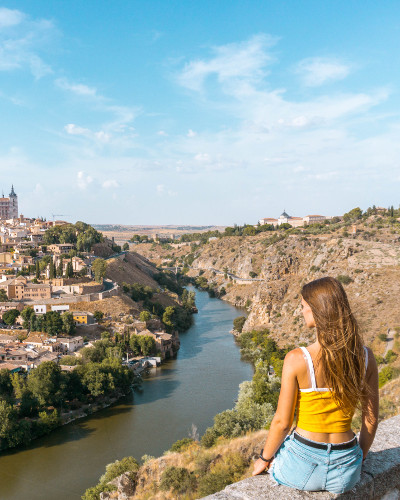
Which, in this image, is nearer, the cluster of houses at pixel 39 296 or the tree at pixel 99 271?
the cluster of houses at pixel 39 296

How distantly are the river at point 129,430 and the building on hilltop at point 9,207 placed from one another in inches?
1890

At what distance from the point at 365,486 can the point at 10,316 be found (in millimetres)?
25920

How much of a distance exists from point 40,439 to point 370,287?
19.3m

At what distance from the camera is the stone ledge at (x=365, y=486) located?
67.9 inches

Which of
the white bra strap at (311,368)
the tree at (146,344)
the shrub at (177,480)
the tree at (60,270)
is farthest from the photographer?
the tree at (60,270)

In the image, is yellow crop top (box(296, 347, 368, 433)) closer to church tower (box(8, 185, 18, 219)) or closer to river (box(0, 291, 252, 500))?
river (box(0, 291, 252, 500))

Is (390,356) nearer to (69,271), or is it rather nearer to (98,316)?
(98,316)

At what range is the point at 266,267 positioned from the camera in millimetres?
39312

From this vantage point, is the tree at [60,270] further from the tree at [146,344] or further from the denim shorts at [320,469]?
the denim shorts at [320,469]

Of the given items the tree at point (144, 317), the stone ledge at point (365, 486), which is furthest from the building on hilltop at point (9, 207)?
the stone ledge at point (365, 486)

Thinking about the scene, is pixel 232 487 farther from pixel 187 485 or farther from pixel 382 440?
pixel 187 485

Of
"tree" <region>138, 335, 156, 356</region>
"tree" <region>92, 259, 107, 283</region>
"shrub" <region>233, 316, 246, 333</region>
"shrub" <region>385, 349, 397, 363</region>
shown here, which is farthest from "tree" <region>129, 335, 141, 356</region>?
"shrub" <region>385, 349, 397, 363</region>

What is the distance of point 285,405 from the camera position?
1.74m

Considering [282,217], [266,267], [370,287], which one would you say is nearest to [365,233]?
[266,267]
